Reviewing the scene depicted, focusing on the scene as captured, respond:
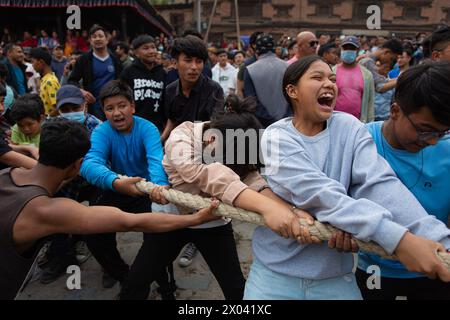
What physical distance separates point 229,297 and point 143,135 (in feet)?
4.04

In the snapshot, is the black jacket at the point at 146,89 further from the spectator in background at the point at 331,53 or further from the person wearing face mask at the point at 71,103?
the spectator in background at the point at 331,53

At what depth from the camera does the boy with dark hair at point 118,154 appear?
240 cm

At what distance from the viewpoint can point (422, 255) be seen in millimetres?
1106

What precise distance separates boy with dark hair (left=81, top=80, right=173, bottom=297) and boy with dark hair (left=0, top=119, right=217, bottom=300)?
57 cm

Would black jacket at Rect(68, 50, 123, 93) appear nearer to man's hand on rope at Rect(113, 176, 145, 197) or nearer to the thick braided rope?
man's hand on rope at Rect(113, 176, 145, 197)

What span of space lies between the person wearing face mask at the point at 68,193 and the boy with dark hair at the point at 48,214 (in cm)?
123

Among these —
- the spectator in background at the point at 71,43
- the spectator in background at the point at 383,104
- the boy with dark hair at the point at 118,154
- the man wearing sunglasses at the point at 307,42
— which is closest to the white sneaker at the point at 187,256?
the boy with dark hair at the point at 118,154

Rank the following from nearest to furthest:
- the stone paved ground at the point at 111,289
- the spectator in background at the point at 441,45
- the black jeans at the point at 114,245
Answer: the spectator in background at the point at 441,45, the black jeans at the point at 114,245, the stone paved ground at the point at 111,289

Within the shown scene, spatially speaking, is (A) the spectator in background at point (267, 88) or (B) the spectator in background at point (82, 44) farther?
(B) the spectator in background at point (82, 44)

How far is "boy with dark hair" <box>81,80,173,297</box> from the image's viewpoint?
2400 millimetres

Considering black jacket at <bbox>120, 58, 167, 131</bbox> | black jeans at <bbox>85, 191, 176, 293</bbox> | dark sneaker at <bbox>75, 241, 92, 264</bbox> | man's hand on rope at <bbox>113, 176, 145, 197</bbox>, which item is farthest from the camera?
black jacket at <bbox>120, 58, 167, 131</bbox>

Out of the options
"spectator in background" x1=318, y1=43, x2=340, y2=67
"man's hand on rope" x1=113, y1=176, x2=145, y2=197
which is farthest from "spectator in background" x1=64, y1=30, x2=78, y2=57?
"man's hand on rope" x1=113, y1=176, x2=145, y2=197

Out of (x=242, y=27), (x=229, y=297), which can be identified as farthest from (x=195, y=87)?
(x=242, y=27)
